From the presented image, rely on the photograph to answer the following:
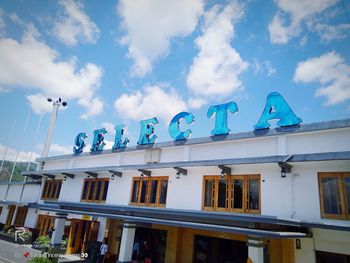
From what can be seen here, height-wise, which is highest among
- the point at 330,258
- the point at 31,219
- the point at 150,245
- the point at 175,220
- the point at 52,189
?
the point at 52,189

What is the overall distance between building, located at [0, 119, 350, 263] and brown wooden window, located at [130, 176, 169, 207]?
0.21 ft

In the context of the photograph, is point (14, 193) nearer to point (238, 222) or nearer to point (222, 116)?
point (222, 116)

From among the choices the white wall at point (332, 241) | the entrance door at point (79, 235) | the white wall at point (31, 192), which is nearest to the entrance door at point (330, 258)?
the white wall at point (332, 241)

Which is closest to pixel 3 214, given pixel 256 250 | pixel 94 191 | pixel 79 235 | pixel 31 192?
pixel 31 192

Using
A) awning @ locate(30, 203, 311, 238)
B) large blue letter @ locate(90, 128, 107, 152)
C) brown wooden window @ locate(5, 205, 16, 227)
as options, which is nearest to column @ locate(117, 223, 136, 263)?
awning @ locate(30, 203, 311, 238)

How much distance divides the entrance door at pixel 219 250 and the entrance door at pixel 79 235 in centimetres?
887

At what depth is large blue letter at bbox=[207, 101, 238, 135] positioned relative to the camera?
1613 centimetres

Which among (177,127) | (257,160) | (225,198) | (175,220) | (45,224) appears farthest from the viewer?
(45,224)

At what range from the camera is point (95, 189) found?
21.3 meters

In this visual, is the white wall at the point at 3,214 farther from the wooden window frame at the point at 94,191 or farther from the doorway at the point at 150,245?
the doorway at the point at 150,245

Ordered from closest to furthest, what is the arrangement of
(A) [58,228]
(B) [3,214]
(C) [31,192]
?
(A) [58,228] < (C) [31,192] < (B) [3,214]

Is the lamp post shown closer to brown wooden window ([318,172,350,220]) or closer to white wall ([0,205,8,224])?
white wall ([0,205,8,224])

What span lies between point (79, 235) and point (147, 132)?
10285 mm

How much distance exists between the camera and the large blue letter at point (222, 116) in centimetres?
1613
